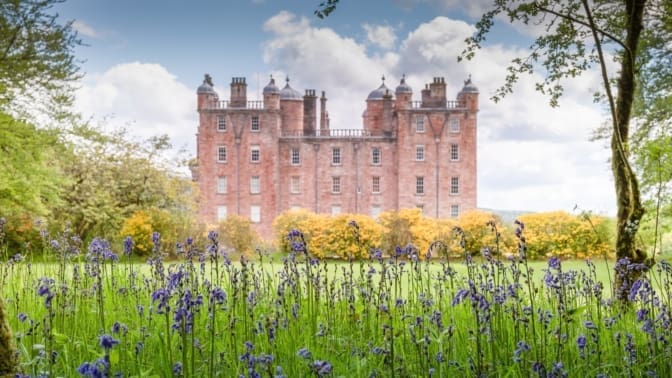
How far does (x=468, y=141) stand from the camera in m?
46.7

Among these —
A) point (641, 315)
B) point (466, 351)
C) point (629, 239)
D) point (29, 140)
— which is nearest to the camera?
point (641, 315)

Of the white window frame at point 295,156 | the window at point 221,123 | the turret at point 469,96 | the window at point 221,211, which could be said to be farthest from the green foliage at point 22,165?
the turret at point 469,96

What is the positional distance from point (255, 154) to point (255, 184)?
7.55 ft

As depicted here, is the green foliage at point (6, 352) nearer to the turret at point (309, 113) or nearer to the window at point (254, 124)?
the window at point (254, 124)

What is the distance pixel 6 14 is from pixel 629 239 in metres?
16.1

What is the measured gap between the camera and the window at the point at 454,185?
46.0m

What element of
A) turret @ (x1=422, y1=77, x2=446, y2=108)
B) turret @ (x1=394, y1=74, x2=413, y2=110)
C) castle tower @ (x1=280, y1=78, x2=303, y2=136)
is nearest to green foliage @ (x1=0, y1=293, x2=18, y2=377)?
turret @ (x1=394, y1=74, x2=413, y2=110)

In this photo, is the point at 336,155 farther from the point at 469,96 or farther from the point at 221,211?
the point at 469,96

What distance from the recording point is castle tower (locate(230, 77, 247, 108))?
155 ft

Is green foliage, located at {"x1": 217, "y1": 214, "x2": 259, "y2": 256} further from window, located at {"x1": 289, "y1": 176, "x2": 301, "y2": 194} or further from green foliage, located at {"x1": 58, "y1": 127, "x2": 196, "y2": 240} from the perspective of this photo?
window, located at {"x1": 289, "y1": 176, "x2": 301, "y2": 194}

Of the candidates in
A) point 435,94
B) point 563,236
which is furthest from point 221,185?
point 563,236

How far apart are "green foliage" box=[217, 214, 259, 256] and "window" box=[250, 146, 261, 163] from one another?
56.6ft

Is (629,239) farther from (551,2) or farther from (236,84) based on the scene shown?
(236,84)

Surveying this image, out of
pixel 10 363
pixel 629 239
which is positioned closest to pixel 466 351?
pixel 10 363
